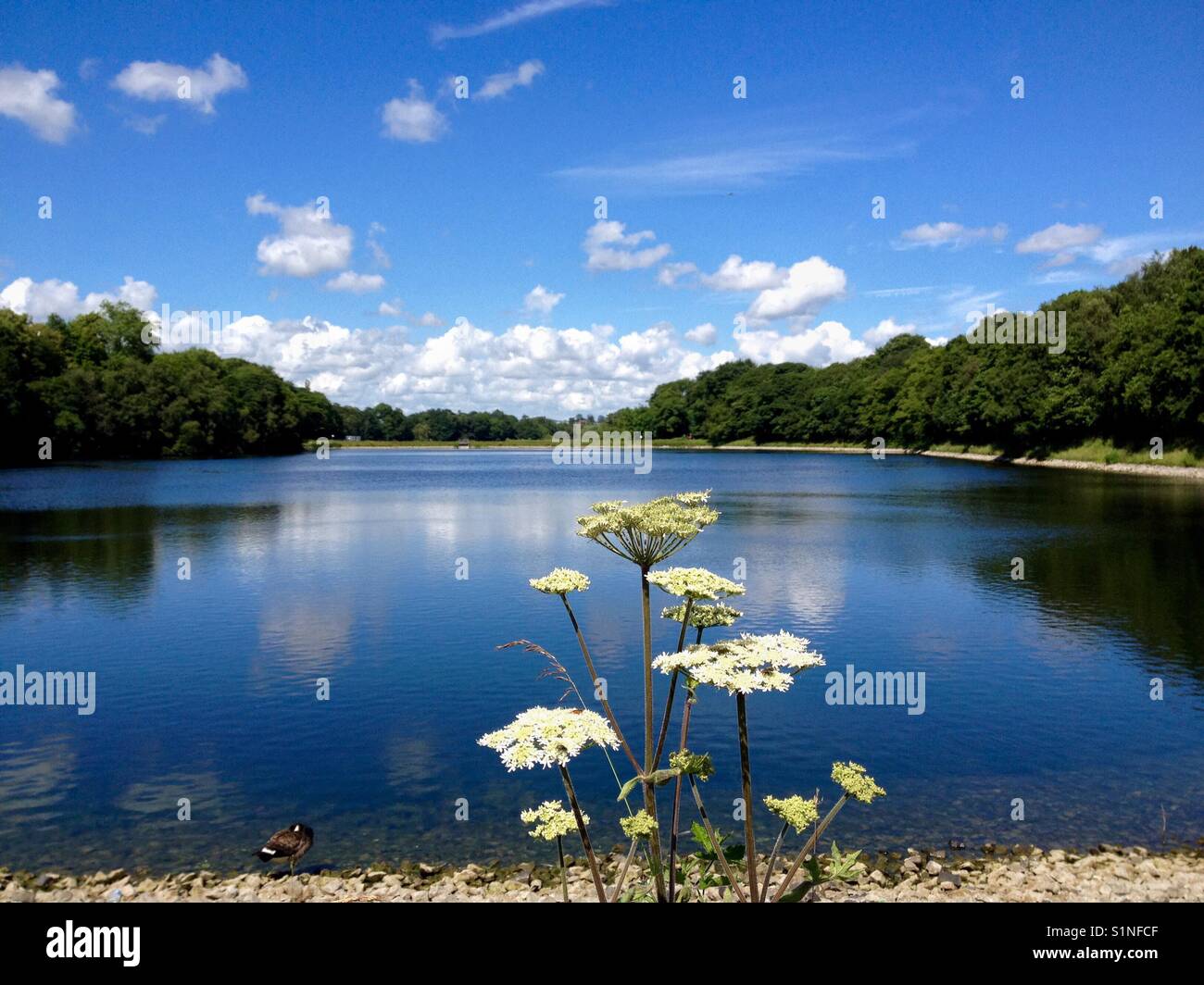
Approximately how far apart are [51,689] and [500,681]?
424 inches

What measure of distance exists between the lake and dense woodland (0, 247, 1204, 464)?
44.9 m

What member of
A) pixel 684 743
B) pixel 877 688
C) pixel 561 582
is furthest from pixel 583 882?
pixel 877 688

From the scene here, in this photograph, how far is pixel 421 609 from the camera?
29.0 meters

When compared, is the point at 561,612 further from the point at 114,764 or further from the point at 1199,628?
the point at 1199,628

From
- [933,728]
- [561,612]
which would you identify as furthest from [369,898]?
[561,612]

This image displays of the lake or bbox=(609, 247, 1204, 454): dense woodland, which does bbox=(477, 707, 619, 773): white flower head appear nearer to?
the lake

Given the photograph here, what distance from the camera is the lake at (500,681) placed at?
1338 cm

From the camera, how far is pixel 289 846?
11648mm

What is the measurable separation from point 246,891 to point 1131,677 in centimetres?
2052
